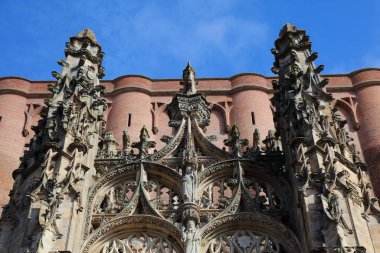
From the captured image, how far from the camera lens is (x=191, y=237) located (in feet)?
39.1

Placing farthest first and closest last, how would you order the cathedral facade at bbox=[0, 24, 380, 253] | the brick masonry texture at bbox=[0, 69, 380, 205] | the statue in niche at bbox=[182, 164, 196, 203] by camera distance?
the brick masonry texture at bbox=[0, 69, 380, 205] → the statue in niche at bbox=[182, 164, 196, 203] → the cathedral facade at bbox=[0, 24, 380, 253]

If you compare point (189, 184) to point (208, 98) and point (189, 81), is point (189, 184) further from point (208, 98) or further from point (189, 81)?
point (208, 98)

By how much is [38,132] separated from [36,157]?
863 mm

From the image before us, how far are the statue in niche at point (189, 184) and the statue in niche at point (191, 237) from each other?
1.83 feet

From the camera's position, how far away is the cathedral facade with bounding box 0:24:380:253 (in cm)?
1152

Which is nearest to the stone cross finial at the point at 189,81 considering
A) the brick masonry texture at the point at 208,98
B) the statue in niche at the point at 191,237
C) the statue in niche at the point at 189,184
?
the statue in niche at the point at 189,184

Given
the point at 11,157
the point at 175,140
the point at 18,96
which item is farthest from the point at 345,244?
the point at 18,96

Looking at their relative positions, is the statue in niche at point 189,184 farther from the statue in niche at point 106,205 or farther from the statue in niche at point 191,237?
the statue in niche at point 106,205

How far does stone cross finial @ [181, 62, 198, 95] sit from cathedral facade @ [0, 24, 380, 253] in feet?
0.08

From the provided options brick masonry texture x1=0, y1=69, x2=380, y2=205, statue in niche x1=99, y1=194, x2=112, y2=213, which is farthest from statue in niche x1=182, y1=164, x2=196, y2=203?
brick masonry texture x1=0, y1=69, x2=380, y2=205

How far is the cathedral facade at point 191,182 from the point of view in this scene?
37.8 ft

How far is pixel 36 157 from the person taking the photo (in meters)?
13.2

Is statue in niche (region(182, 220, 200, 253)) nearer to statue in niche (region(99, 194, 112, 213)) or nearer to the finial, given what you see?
statue in niche (region(99, 194, 112, 213))

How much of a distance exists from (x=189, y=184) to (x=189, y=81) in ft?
11.3
